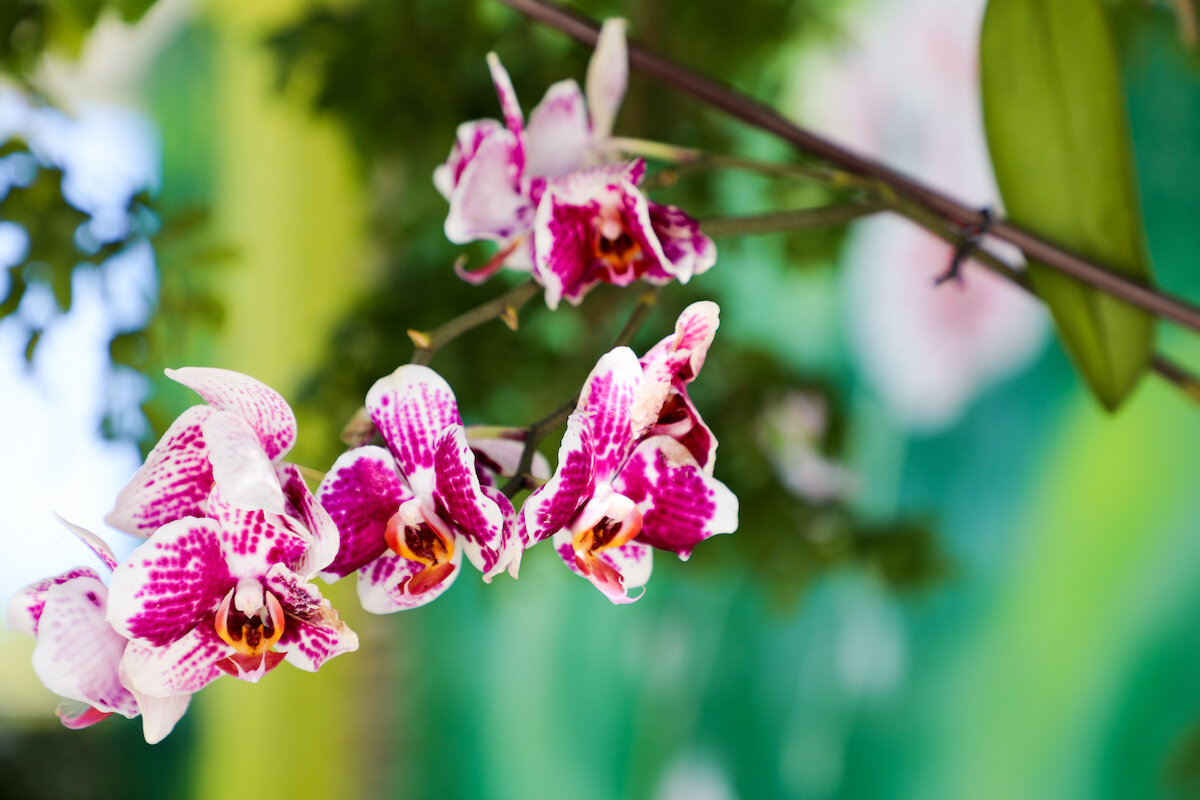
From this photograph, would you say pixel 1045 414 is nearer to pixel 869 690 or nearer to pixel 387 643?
pixel 869 690

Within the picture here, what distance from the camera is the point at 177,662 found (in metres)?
0.19

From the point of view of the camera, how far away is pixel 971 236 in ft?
0.85

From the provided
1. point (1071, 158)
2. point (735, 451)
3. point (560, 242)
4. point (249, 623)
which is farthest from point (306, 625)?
point (735, 451)

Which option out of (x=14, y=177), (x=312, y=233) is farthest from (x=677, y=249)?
(x=312, y=233)

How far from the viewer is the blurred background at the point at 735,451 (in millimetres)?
779

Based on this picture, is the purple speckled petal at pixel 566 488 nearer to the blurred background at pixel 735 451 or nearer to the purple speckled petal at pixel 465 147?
the purple speckled petal at pixel 465 147

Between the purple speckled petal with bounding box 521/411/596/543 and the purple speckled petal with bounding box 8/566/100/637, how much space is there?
95mm

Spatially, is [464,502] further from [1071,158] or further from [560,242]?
[1071,158]

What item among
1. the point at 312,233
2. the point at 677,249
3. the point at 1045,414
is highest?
the point at 312,233

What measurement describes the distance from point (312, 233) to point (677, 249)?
1206mm

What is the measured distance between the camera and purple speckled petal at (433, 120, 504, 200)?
0.88ft

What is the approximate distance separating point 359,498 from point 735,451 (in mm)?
674

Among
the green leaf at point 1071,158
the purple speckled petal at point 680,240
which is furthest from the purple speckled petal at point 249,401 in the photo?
the green leaf at point 1071,158

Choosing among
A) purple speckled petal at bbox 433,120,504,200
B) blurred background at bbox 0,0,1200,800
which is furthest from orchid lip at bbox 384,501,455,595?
blurred background at bbox 0,0,1200,800
